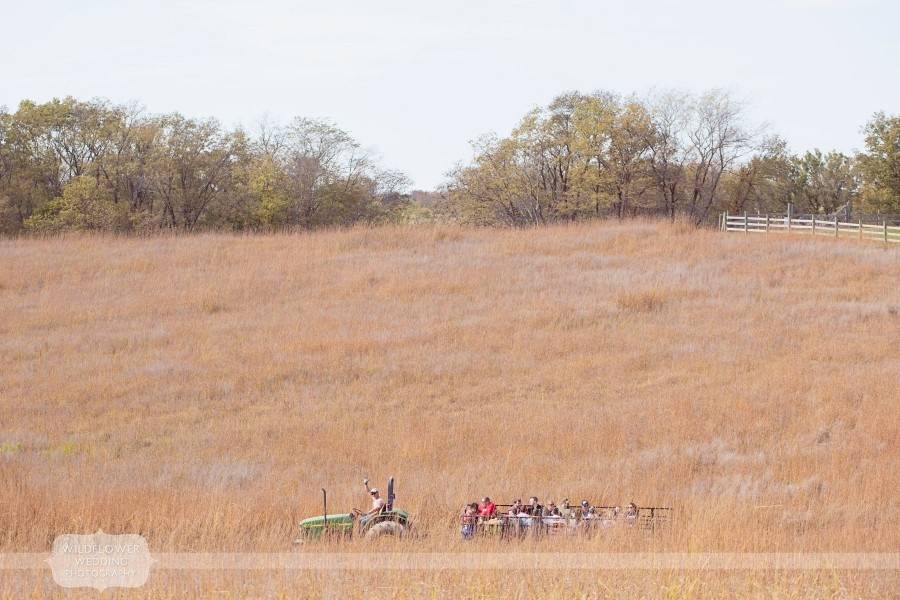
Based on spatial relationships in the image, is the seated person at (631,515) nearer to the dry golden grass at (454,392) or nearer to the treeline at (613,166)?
the dry golden grass at (454,392)

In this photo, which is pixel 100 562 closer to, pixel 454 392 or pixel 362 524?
pixel 362 524

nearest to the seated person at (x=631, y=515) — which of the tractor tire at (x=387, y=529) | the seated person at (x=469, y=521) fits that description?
the seated person at (x=469, y=521)

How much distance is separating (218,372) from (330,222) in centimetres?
3479

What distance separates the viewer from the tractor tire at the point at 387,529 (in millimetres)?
8258

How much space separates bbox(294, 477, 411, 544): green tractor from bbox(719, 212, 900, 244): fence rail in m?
32.1

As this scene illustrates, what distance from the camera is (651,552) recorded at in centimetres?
642

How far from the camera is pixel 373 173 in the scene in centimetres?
5762

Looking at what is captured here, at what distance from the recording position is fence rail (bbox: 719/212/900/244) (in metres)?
36.7

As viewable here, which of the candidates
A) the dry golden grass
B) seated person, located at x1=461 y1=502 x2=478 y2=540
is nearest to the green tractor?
the dry golden grass

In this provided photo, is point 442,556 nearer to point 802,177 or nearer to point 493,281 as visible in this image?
point 493,281

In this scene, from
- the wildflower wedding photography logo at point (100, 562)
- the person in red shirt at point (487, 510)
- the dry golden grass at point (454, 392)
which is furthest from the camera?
the person in red shirt at point (487, 510)

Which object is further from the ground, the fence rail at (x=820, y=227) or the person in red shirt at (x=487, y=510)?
the fence rail at (x=820, y=227)

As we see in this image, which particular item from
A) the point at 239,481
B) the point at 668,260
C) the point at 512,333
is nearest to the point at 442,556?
the point at 239,481

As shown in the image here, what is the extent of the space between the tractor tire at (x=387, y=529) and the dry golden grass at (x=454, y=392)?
1.15ft
